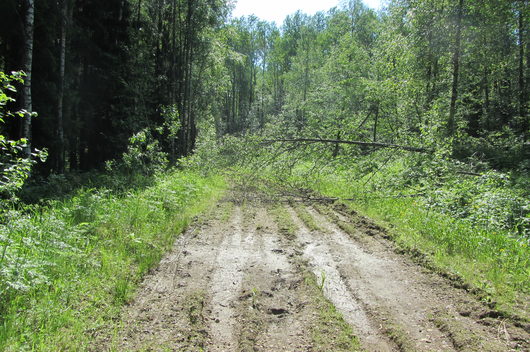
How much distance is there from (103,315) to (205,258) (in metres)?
2.04

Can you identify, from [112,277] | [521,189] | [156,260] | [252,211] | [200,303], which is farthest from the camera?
[252,211]

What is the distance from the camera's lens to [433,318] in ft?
11.6

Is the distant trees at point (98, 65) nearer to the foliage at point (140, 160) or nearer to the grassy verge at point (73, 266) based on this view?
the foliage at point (140, 160)

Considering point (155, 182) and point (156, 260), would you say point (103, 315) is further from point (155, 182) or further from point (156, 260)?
point (155, 182)

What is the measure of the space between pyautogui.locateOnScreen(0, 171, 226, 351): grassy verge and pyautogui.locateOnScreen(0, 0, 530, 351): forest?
27 millimetres

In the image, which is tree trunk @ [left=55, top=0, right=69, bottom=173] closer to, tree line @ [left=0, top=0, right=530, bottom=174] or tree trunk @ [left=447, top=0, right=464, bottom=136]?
tree line @ [left=0, top=0, right=530, bottom=174]

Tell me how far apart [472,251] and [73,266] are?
6.21 meters

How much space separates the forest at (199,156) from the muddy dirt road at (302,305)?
32cm

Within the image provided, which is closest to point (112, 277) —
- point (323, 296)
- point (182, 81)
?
point (323, 296)

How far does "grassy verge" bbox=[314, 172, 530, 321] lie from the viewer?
13.0ft

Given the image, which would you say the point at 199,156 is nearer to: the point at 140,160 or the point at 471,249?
the point at 140,160

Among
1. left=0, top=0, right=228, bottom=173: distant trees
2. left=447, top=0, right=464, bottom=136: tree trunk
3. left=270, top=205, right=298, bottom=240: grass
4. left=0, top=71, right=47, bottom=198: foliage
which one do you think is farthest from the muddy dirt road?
left=0, top=0, right=228, bottom=173: distant trees

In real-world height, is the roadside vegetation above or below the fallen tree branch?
below

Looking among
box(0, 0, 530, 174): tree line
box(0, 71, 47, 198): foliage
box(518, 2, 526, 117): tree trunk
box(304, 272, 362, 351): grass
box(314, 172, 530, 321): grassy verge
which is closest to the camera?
box(304, 272, 362, 351): grass
